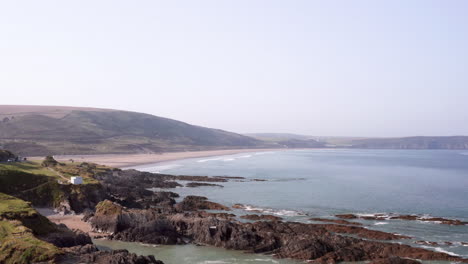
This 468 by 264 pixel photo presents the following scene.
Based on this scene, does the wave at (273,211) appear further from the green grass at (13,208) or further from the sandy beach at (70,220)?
the green grass at (13,208)

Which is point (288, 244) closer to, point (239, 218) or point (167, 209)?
point (239, 218)

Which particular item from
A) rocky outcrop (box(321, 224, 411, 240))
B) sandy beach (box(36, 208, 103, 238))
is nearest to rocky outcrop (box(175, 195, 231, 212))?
sandy beach (box(36, 208, 103, 238))

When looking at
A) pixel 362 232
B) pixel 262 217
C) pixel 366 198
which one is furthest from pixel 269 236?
pixel 366 198

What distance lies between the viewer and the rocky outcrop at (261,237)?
30433 millimetres

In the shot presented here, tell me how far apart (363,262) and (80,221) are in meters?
27.0

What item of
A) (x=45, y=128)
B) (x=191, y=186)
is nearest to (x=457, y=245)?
(x=191, y=186)

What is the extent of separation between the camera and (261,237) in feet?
112

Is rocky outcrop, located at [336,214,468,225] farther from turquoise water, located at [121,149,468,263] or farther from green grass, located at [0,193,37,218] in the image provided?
green grass, located at [0,193,37,218]

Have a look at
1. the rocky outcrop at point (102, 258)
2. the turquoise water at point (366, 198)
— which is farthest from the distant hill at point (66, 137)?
the rocky outcrop at point (102, 258)

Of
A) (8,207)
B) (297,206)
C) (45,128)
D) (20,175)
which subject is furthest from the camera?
(45,128)

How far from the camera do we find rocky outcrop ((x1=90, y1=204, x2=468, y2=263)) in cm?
3043

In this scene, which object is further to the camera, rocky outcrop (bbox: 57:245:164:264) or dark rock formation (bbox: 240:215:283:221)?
dark rock formation (bbox: 240:215:283:221)

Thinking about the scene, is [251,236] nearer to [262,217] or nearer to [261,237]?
[261,237]

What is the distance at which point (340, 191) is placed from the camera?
6669 centimetres
